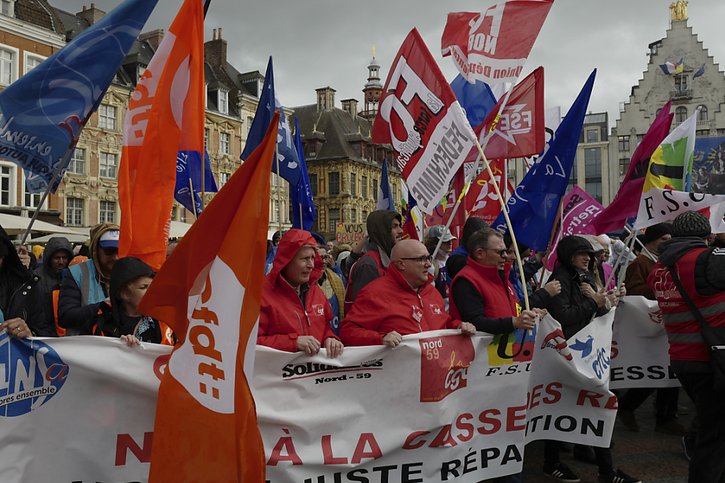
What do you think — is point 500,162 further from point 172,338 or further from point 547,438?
point 172,338

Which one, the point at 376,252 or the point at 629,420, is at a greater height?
the point at 376,252

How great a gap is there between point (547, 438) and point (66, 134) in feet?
14.2

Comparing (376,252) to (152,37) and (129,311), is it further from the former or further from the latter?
(152,37)

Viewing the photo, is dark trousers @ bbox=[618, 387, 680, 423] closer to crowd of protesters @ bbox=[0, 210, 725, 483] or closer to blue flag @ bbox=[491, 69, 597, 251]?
crowd of protesters @ bbox=[0, 210, 725, 483]

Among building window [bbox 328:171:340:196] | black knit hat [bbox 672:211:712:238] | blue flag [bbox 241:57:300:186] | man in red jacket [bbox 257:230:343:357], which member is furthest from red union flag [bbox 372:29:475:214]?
building window [bbox 328:171:340:196]

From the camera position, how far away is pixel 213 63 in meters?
49.7

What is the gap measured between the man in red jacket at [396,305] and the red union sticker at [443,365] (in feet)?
0.44

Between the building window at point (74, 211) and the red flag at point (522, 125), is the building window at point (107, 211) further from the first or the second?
the red flag at point (522, 125)

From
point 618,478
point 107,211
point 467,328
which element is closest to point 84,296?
point 467,328

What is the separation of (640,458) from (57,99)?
570 cm

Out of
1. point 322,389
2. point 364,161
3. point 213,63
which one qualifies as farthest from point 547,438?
point 364,161

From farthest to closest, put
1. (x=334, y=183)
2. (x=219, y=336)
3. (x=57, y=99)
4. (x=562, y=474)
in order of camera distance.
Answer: (x=334, y=183), (x=562, y=474), (x=57, y=99), (x=219, y=336)

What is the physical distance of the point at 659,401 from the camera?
22.8 feet

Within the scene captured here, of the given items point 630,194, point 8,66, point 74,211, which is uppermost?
point 8,66
